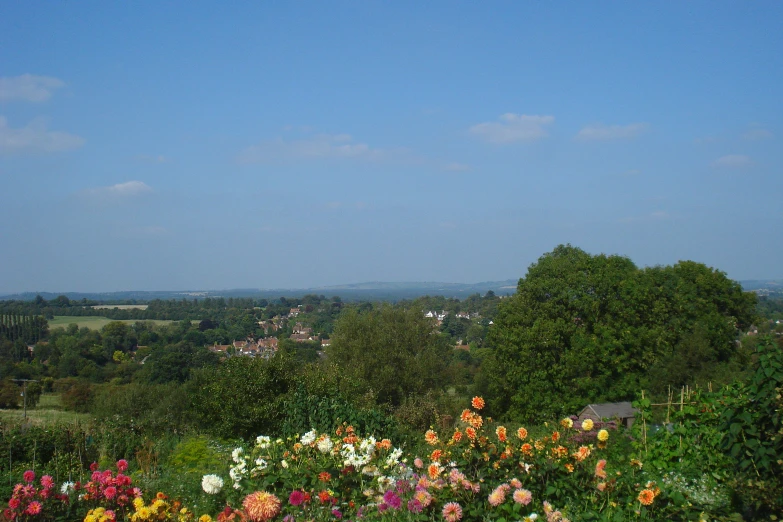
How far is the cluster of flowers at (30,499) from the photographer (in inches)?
159

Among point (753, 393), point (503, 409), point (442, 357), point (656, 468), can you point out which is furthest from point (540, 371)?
point (753, 393)

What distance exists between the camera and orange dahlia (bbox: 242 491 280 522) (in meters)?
3.44

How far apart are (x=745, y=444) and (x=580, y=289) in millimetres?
19530

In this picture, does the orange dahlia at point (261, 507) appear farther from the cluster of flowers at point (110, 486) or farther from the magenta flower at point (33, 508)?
the magenta flower at point (33, 508)

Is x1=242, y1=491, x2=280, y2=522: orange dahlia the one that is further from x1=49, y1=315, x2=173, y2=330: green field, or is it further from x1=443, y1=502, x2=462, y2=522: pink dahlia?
x1=49, y1=315, x2=173, y2=330: green field

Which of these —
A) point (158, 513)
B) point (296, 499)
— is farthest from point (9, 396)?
point (296, 499)

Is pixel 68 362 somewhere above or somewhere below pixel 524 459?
below

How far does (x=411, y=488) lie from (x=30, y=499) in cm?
259

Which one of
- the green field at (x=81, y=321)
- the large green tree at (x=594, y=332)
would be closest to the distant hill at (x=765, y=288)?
the large green tree at (x=594, y=332)

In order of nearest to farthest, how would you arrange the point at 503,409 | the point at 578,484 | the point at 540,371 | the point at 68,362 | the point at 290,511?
1. the point at 290,511
2. the point at 578,484
3. the point at 540,371
4. the point at 503,409
5. the point at 68,362

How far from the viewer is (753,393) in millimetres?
4199

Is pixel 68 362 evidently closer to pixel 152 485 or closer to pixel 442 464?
pixel 152 485

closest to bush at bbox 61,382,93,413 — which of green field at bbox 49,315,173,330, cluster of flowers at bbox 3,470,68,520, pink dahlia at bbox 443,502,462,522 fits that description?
cluster of flowers at bbox 3,470,68,520

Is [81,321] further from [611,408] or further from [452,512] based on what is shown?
[452,512]
